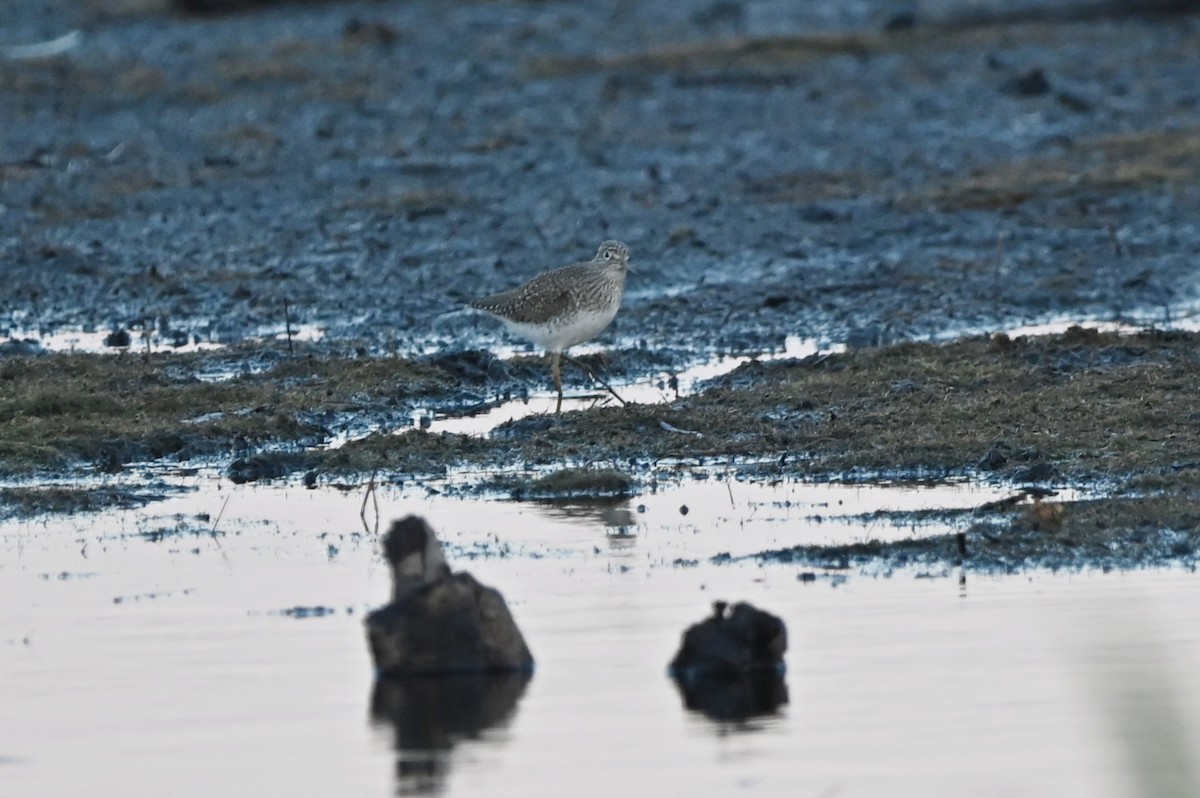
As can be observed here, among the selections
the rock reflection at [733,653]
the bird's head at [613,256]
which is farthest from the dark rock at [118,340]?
the rock reflection at [733,653]

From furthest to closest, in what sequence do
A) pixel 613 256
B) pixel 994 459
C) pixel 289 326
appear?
pixel 289 326 → pixel 613 256 → pixel 994 459

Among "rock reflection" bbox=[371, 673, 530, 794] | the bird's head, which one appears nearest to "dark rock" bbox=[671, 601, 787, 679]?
"rock reflection" bbox=[371, 673, 530, 794]

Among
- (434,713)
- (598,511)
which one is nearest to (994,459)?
(598,511)

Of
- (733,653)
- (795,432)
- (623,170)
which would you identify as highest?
(623,170)

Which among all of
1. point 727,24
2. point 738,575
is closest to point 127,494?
point 738,575

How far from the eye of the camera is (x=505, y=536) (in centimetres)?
860

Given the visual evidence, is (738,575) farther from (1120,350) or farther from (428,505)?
(1120,350)

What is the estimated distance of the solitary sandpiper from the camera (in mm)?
11648

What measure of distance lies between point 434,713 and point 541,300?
18.5ft

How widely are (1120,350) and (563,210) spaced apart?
701 centimetres

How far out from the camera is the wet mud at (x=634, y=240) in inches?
398

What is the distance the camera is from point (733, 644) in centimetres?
646

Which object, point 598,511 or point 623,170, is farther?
point 623,170

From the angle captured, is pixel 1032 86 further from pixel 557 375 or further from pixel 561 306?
pixel 557 375
